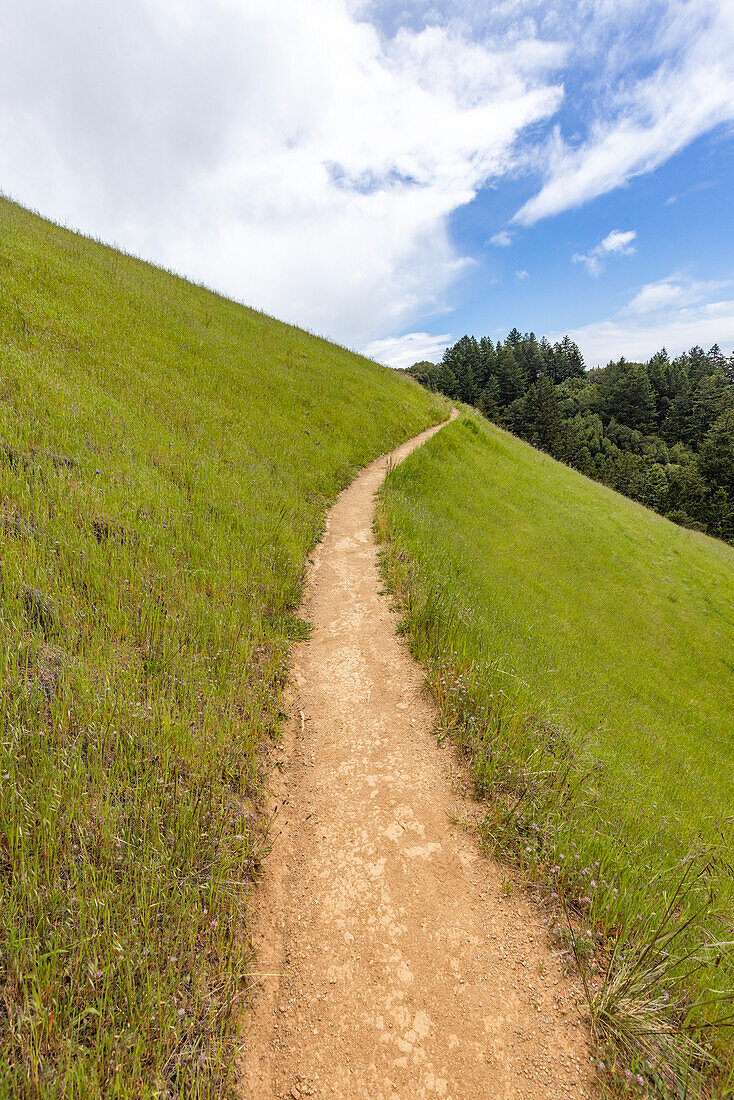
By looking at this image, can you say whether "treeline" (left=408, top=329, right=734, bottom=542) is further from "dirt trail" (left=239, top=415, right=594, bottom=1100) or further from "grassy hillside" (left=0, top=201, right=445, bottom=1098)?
"dirt trail" (left=239, top=415, right=594, bottom=1100)

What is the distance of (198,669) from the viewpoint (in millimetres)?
4496

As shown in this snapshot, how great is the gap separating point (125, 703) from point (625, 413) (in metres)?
117

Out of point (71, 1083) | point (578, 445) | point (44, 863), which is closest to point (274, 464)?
point (44, 863)

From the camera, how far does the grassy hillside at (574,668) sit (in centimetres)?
363

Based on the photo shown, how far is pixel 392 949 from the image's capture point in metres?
2.91

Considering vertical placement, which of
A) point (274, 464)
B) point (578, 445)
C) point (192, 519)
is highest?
point (578, 445)

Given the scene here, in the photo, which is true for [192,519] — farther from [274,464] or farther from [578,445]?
[578,445]

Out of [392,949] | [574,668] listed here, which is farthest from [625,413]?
[392,949]

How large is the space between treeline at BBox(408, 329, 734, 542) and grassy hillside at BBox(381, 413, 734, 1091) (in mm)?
52521

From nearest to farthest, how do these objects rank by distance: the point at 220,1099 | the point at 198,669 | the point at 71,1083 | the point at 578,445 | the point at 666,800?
1. the point at 71,1083
2. the point at 220,1099
3. the point at 198,669
4. the point at 666,800
5. the point at 578,445

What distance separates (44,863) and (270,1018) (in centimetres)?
163

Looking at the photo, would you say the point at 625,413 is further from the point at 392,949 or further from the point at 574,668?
the point at 392,949

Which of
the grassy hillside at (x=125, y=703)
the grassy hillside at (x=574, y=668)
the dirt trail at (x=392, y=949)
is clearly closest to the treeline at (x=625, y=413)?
the grassy hillside at (x=574, y=668)

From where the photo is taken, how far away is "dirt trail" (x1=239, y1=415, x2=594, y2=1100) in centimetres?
236
